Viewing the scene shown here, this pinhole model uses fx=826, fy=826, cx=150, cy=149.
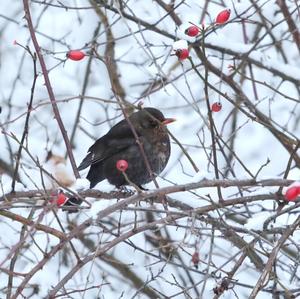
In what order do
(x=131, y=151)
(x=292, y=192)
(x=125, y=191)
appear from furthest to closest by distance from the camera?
(x=131, y=151), (x=125, y=191), (x=292, y=192)

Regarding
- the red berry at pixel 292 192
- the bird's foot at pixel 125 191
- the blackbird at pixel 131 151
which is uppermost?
the blackbird at pixel 131 151

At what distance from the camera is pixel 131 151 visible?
5.50 metres

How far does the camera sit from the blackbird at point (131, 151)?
5.38 meters

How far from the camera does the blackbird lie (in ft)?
17.7

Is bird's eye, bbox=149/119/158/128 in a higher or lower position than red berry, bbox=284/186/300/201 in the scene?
higher

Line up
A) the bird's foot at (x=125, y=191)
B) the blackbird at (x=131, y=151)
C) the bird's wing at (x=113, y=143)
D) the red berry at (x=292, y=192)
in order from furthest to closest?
1. the bird's wing at (x=113, y=143)
2. the blackbird at (x=131, y=151)
3. the bird's foot at (x=125, y=191)
4. the red berry at (x=292, y=192)

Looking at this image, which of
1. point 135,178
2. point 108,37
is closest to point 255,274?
point 135,178

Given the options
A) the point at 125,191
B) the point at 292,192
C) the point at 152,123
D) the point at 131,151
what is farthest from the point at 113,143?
the point at 292,192

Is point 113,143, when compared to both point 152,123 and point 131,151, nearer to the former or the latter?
point 131,151

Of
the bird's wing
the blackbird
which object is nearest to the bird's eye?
the blackbird

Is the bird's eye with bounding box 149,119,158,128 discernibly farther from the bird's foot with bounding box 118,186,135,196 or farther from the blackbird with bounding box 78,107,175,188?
the bird's foot with bounding box 118,186,135,196

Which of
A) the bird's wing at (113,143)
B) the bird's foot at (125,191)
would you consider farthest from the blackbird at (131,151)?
the bird's foot at (125,191)

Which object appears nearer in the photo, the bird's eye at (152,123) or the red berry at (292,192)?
the red berry at (292,192)

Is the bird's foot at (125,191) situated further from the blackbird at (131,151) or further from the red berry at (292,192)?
the red berry at (292,192)
